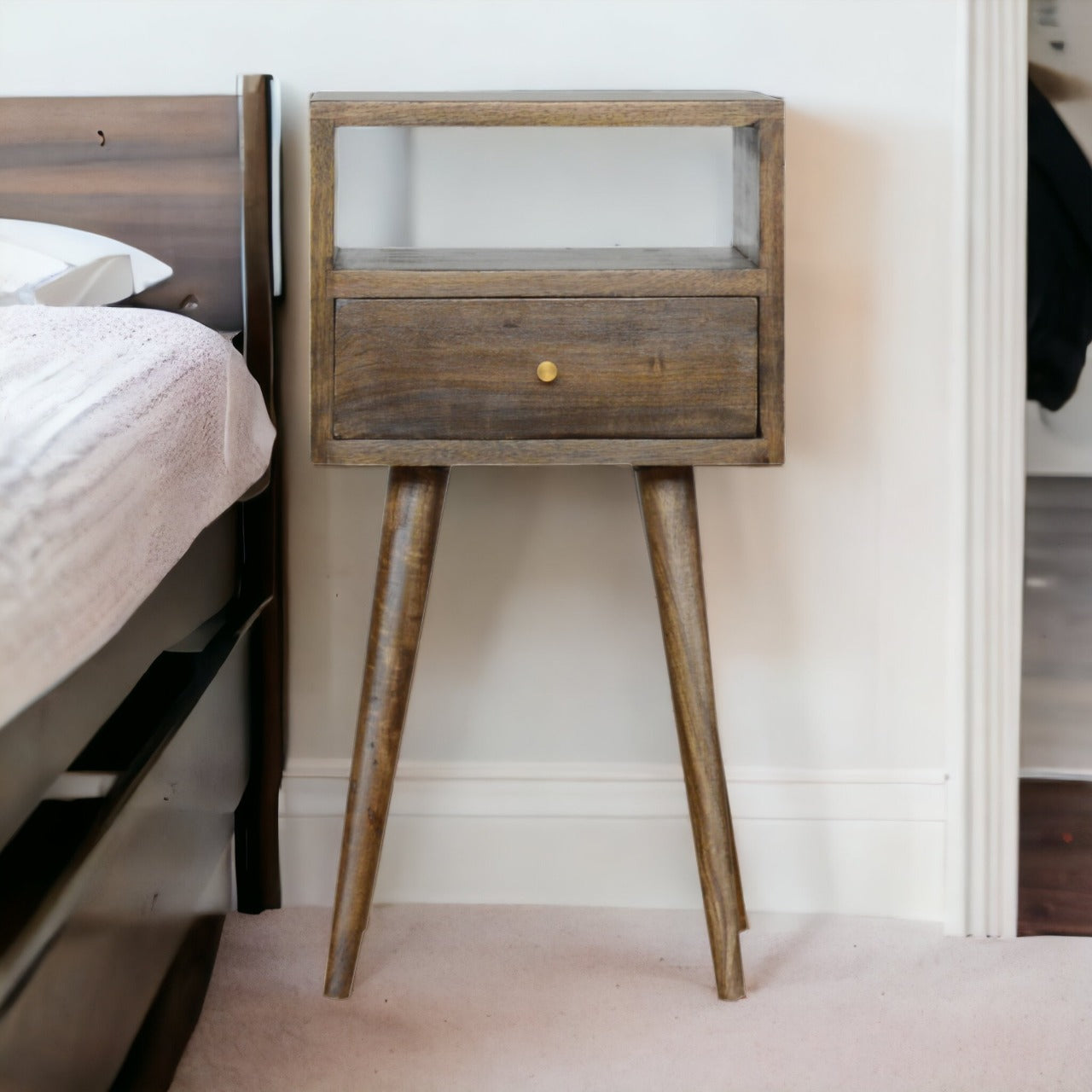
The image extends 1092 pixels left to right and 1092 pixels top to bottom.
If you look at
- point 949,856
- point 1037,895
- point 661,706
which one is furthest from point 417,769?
point 1037,895

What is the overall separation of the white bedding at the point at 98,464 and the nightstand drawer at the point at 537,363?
129 millimetres

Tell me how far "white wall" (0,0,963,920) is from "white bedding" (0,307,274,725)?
1.28ft

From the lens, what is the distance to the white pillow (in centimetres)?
100

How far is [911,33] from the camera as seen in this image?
3.94ft

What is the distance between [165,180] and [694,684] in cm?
82

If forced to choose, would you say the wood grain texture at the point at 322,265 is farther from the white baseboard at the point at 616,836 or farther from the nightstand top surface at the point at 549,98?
the white baseboard at the point at 616,836

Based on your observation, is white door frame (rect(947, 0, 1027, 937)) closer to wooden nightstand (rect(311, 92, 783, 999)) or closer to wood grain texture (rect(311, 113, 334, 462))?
wooden nightstand (rect(311, 92, 783, 999))

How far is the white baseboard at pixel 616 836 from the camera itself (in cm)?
130

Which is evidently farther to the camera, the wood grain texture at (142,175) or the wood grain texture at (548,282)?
the wood grain texture at (142,175)

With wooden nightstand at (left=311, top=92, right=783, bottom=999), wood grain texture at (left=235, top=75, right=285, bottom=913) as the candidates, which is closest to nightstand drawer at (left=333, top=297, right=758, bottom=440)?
wooden nightstand at (left=311, top=92, right=783, bottom=999)

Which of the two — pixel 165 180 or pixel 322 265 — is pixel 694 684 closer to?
pixel 322 265

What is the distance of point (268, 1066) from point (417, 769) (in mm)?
396

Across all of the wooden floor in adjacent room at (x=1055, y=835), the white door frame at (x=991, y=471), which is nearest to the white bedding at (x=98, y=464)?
the white door frame at (x=991, y=471)

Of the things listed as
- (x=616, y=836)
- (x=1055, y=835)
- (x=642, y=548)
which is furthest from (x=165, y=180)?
(x=1055, y=835)
